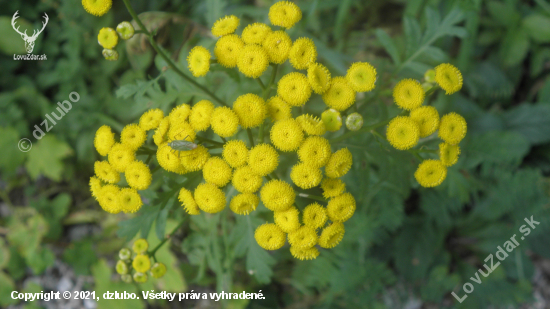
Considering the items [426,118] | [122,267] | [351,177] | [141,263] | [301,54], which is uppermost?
[301,54]

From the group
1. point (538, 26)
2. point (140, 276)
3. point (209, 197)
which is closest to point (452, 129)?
point (209, 197)

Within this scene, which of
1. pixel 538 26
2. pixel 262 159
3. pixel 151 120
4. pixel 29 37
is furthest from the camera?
pixel 29 37

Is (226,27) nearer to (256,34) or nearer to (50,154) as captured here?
(256,34)

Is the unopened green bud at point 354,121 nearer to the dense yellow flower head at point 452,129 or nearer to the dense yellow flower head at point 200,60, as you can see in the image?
the dense yellow flower head at point 452,129

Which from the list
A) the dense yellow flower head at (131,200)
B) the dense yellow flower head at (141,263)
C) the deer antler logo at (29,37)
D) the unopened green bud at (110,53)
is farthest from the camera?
the deer antler logo at (29,37)

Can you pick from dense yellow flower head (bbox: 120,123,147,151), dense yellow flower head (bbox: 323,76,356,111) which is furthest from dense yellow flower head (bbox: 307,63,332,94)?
dense yellow flower head (bbox: 120,123,147,151)

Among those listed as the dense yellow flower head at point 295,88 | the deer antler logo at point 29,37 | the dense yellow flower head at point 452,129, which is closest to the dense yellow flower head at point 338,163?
the dense yellow flower head at point 295,88

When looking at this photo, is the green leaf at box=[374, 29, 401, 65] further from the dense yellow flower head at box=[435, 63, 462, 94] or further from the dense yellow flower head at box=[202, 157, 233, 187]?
the dense yellow flower head at box=[202, 157, 233, 187]
